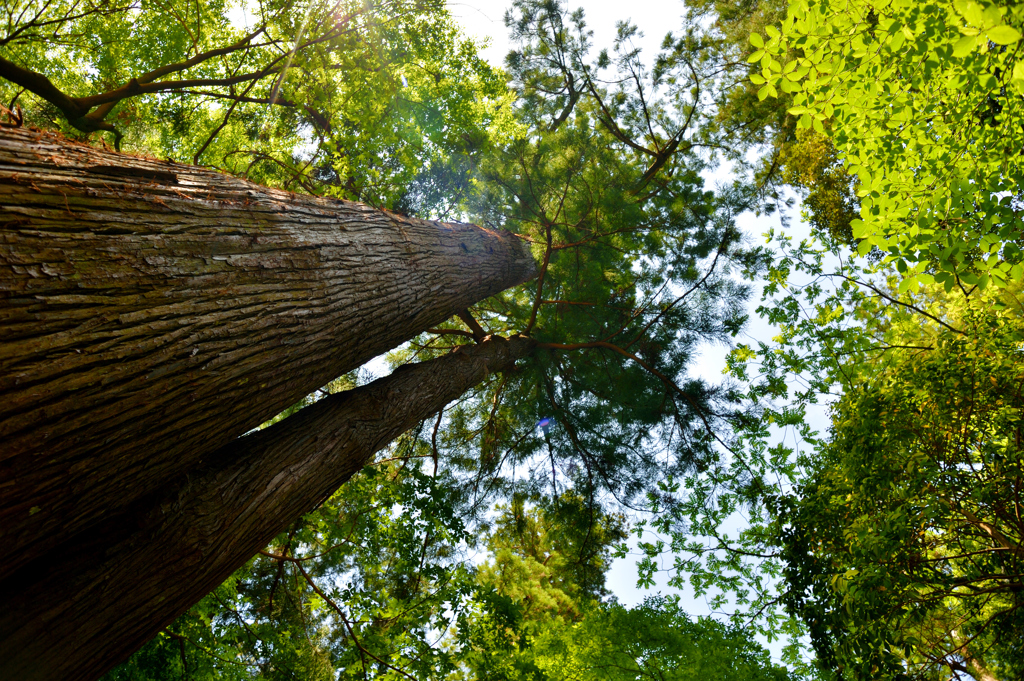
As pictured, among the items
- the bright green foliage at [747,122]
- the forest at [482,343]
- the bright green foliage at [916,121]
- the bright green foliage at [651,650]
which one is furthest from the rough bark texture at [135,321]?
the bright green foliage at [747,122]

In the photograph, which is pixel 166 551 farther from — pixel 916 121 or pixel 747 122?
pixel 747 122

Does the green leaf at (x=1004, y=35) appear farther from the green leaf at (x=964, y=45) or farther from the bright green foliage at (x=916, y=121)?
the bright green foliage at (x=916, y=121)

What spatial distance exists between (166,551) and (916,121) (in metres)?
4.12

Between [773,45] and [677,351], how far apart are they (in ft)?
11.8

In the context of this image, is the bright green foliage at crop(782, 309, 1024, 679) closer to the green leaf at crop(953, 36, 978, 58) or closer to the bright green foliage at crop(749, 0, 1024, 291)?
the bright green foliage at crop(749, 0, 1024, 291)

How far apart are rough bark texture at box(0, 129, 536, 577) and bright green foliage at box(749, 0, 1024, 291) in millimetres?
2405

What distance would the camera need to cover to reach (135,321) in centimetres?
137

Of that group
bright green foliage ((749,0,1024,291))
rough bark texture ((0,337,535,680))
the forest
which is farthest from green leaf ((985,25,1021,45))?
rough bark texture ((0,337,535,680))

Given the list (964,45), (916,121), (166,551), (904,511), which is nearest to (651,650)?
(904,511)

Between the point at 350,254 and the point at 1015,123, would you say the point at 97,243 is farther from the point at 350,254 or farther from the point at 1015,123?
the point at 1015,123

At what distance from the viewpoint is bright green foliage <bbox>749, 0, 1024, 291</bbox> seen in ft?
7.98

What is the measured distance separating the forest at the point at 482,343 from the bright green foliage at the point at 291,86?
51 mm

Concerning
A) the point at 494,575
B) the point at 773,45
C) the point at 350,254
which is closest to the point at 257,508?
the point at 350,254

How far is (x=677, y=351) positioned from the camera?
18.3ft
